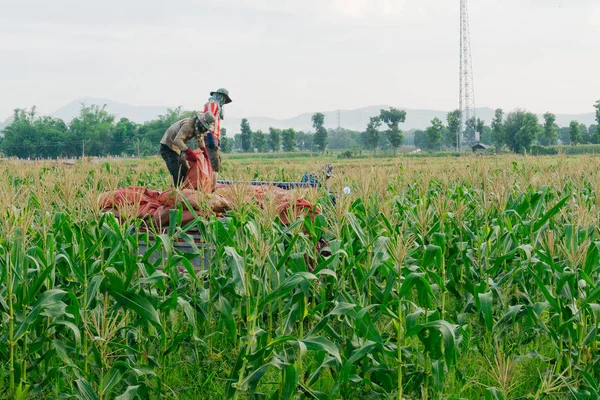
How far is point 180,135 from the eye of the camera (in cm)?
952

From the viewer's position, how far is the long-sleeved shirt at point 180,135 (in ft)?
31.1

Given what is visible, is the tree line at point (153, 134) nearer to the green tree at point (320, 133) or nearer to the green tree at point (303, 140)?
the green tree at point (320, 133)

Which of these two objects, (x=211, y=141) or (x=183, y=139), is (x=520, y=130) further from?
(x=183, y=139)

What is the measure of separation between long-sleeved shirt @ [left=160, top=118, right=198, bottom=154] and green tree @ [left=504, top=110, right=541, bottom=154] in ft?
224

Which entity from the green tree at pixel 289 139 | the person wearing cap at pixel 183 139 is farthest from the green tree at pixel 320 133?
the person wearing cap at pixel 183 139

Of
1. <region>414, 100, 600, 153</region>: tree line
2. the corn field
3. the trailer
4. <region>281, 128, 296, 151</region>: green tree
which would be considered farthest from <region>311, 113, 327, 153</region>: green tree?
the corn field

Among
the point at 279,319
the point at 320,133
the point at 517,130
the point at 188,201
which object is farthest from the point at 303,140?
the point at 279,319

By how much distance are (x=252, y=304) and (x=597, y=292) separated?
7.50 ft

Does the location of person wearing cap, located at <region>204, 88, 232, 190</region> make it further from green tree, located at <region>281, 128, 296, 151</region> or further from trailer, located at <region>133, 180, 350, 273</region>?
green tree, located at <region>281, 128, 296, 151</region>

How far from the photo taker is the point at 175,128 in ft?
32.8

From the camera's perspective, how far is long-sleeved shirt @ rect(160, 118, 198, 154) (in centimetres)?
947

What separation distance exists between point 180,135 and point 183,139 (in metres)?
0.11

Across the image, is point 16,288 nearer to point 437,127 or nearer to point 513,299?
point 513,299

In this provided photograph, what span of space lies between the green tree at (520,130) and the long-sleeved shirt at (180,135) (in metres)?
68.4
